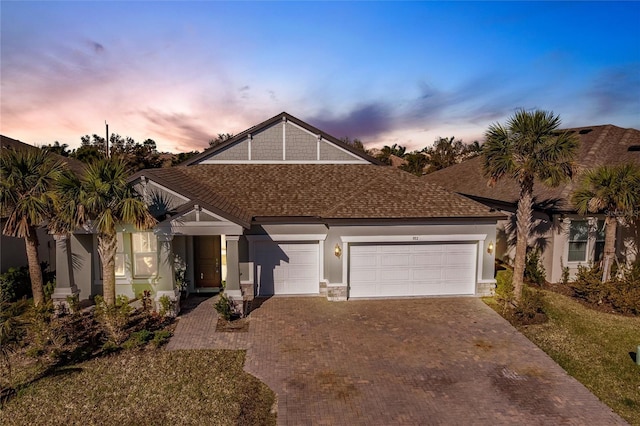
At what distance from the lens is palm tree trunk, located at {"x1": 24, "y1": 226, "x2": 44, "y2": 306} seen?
38.9 ft

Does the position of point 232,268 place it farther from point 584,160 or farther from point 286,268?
point 584,160

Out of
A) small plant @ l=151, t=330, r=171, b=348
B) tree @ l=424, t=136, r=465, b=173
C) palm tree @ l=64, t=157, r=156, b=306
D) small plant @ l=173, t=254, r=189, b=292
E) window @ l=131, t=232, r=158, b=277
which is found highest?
tree @ l=424, t=136, r=465, b=173

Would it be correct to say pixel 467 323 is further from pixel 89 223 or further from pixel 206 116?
pixel 206 116

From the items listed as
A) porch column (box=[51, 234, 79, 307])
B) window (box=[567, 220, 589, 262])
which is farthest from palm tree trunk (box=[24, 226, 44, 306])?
window (box=[567, 220, 589, 262])

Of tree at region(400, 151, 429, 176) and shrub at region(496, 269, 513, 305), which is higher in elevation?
tree at region(400, 151, 429, 176)

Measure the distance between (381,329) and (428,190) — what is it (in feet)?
22.4

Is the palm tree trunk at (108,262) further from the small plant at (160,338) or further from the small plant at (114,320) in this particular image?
the small plant at (160,338)

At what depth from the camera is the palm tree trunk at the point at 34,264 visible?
11.9 m

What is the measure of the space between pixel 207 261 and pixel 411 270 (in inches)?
313

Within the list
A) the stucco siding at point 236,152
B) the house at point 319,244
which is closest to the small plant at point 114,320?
the house at point 319,244

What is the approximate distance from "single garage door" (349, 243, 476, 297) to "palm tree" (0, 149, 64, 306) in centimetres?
995

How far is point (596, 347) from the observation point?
10.8 meters

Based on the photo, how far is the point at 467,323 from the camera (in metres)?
12.5

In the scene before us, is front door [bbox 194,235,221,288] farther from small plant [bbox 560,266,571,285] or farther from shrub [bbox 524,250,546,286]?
small plant [bbox 560,266,571,285]
